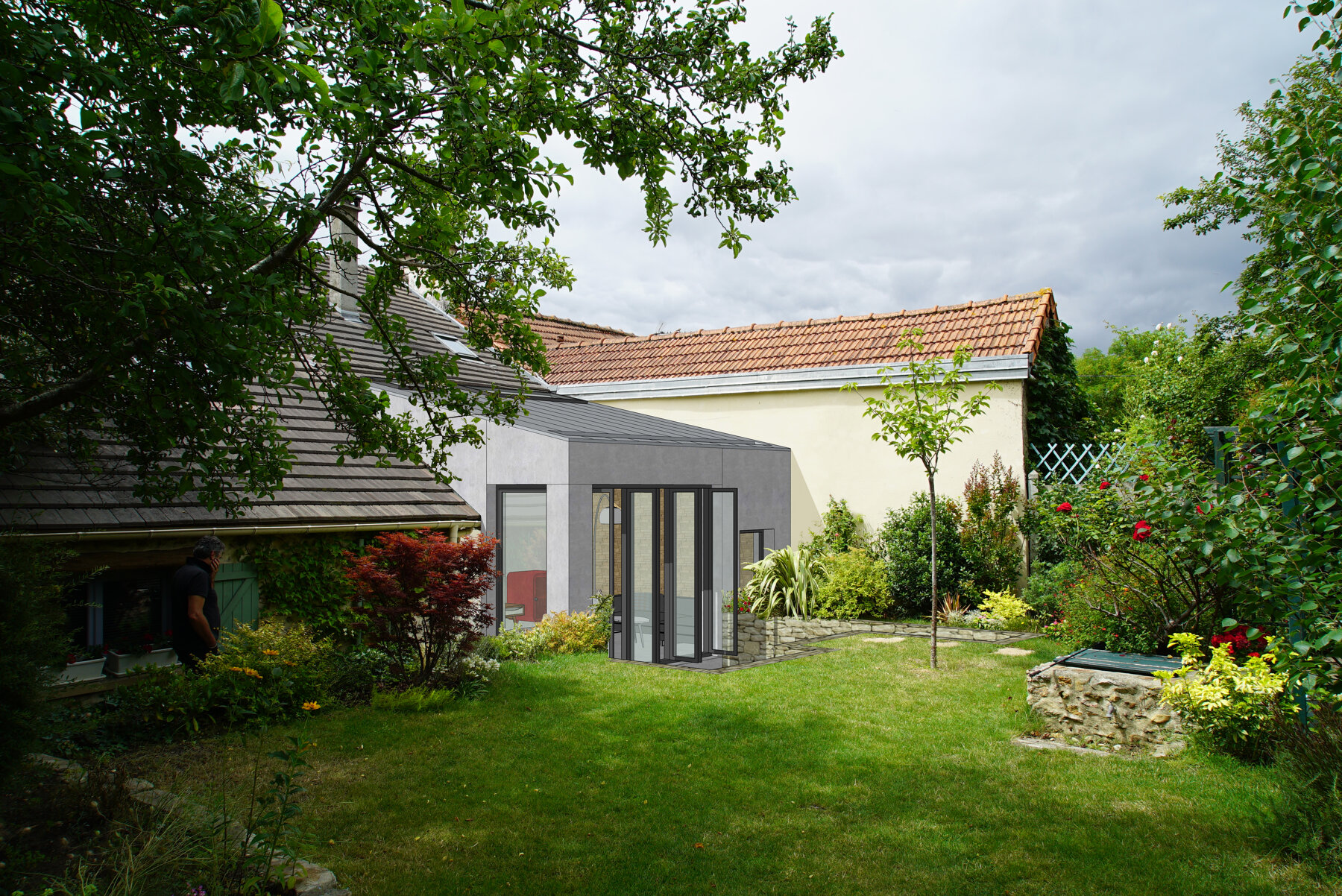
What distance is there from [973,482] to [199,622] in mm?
12565

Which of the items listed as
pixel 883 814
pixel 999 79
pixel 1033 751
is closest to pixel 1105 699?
pixel 1033 751

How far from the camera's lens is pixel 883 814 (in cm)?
570

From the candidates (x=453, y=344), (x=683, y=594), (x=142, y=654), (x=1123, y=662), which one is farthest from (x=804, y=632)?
(x=453, y=344)

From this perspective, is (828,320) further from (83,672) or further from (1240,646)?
(83,672)

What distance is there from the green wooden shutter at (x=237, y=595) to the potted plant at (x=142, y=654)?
0.56 meters

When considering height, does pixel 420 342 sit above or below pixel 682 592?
above

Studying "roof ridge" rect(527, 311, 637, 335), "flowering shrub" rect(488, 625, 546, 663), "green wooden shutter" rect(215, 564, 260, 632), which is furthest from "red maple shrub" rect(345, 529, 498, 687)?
"roof ridge" rect(527, 311, 637, 335)

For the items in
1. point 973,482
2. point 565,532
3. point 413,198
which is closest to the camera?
point 413,198

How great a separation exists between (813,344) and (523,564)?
886 cm

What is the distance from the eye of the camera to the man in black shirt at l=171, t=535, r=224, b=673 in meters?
7.64

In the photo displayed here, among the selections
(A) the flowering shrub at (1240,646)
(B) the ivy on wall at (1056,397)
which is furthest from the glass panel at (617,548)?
(B) the ivy on wall at (1056,397)

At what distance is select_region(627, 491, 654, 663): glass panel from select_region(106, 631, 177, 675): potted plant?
620 cm

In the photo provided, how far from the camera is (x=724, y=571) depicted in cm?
1405

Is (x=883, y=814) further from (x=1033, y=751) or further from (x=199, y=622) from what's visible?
(x=199, y=622)
